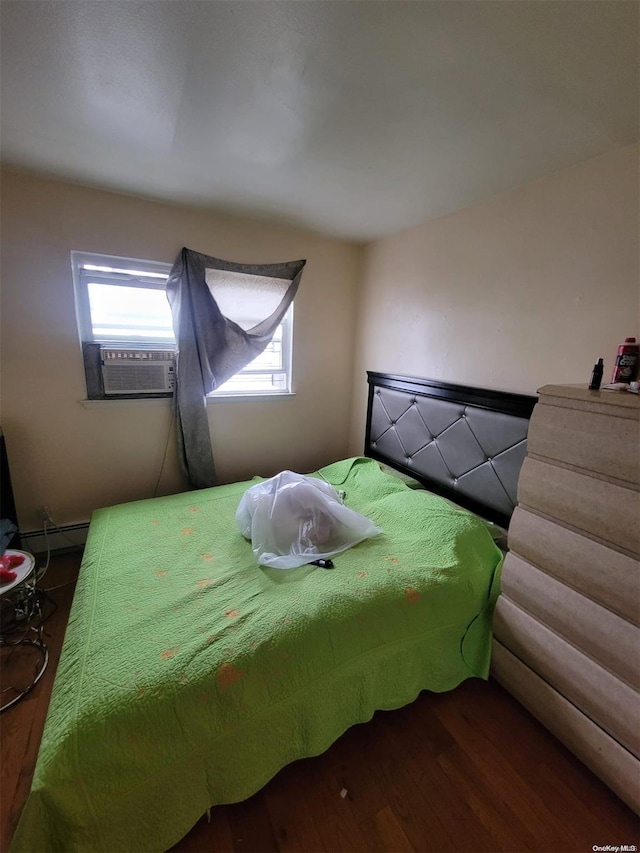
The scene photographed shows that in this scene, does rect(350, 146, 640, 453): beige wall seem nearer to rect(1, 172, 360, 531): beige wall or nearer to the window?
rect(1, 172, 360, 531): beige wall

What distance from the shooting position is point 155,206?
2139 mm

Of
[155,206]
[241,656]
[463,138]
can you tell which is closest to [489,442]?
[463,138]

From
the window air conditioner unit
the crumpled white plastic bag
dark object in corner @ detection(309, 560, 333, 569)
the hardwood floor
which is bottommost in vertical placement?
the hardwood floor

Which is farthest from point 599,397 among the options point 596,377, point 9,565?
point 9,565

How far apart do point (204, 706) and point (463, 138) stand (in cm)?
217

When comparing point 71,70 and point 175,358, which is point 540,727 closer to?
point 175,358

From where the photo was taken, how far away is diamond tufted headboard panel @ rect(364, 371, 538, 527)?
1713 millimetres

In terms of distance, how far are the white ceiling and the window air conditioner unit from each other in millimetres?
977

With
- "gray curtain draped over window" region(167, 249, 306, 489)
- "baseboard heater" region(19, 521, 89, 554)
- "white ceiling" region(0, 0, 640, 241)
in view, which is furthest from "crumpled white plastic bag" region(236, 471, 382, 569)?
"white ceiling" region(0, 0, 640, 241)

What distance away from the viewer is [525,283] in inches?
66.5

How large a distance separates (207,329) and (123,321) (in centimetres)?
54

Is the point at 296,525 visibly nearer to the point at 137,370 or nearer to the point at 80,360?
the point at 137,370

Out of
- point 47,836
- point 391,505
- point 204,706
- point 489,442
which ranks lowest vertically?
point 47,836

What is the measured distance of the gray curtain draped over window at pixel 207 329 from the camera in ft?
7.51
